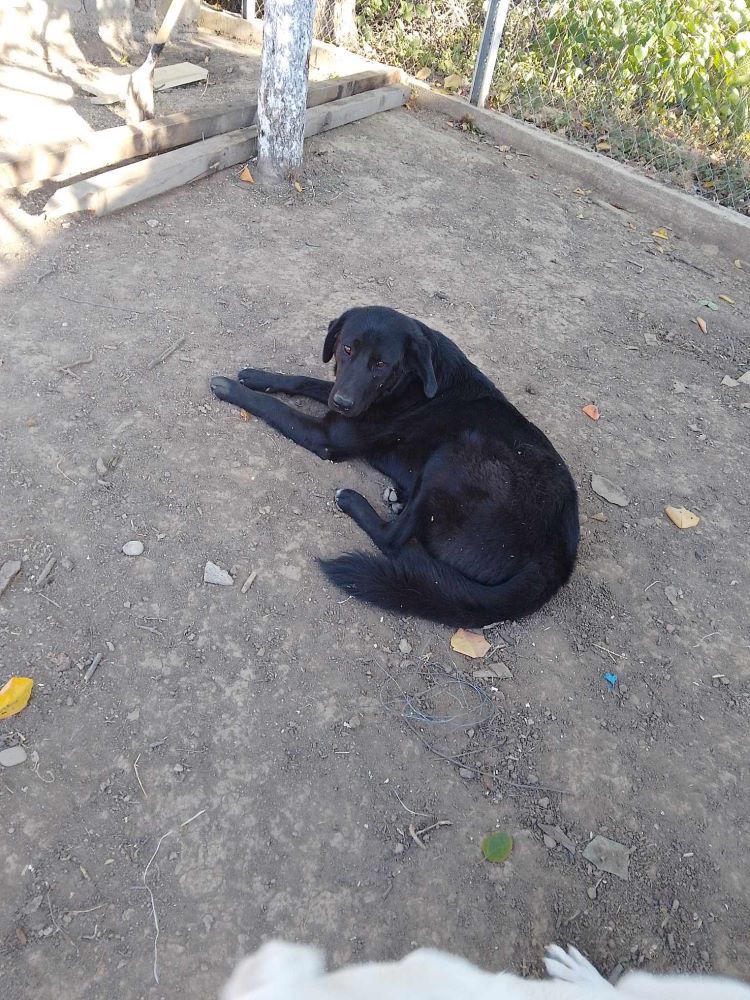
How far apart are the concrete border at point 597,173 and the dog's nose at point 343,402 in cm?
427

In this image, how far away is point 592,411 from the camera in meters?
3.97

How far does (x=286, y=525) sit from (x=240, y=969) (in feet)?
5.34

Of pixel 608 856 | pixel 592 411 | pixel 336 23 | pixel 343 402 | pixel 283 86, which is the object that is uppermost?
pixel 336 23

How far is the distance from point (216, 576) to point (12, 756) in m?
0.91

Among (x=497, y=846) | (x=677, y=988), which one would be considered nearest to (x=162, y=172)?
(x=497, y=846)

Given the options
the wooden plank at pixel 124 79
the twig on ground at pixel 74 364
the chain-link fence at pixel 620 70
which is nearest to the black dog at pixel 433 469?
the twig on ground at pixel 74 364

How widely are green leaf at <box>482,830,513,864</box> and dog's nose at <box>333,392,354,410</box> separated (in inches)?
71.1

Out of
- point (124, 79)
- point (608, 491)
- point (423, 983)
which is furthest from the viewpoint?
point (124, 79)

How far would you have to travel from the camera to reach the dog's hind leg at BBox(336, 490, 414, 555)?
2996mm

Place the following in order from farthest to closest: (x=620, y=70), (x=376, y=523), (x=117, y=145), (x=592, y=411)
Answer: (x=620, y=70), (x=117, y=145), (x=592, y=411), (x=376, y=523)

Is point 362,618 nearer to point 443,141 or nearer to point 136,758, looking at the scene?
point 136,758

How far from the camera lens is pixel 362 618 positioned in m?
2.73

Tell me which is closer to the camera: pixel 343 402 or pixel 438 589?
pixel 438 589

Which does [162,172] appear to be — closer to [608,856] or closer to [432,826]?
[432,826]
